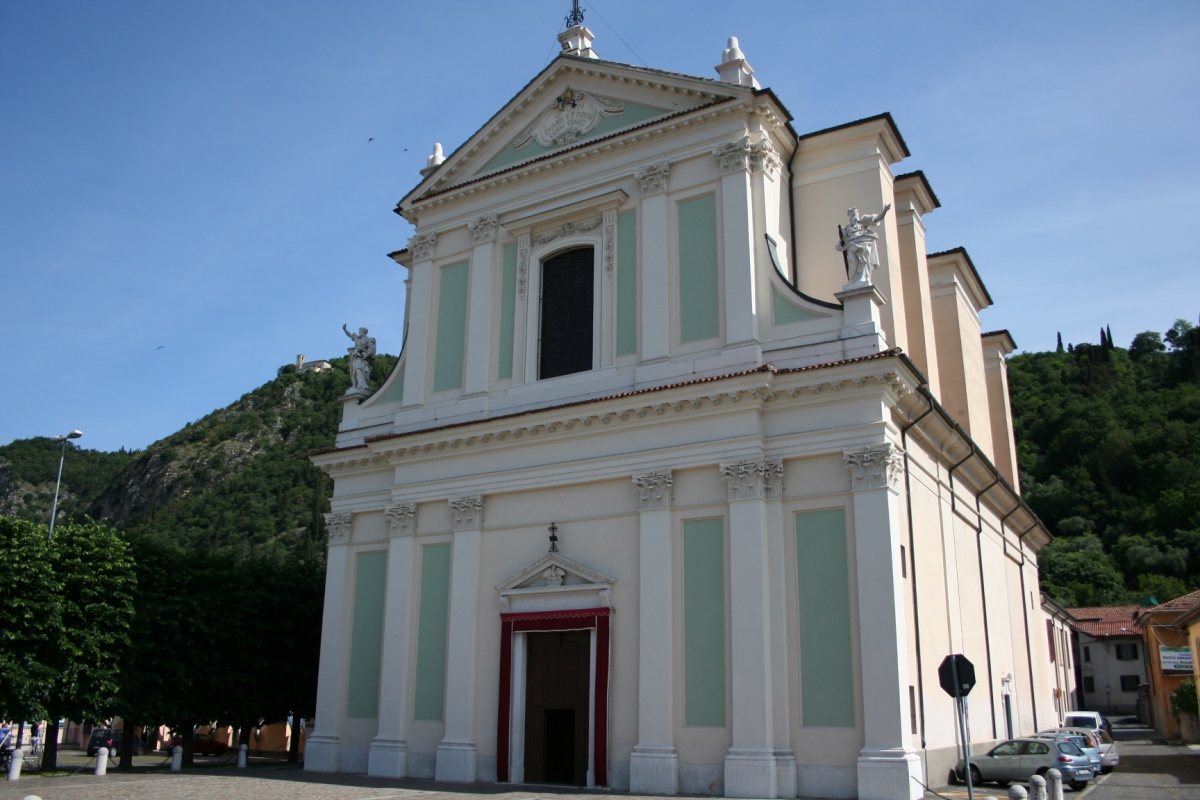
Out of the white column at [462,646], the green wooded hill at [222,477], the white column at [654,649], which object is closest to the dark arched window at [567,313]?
the white column at [462,646]

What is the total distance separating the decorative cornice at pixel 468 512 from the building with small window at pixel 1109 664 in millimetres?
62533

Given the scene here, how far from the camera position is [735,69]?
804 inches

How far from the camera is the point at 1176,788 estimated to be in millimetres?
18672

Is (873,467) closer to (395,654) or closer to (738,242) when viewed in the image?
(738,242)

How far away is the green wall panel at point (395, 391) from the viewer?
23.4 meters

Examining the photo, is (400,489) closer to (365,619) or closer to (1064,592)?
(365,619)

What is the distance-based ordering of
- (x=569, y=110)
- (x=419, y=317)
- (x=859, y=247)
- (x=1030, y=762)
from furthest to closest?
(x=419, y=317), (x=569, y=110), (x=1030, y=762), (x=859, y=247)

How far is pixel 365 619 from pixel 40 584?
22.3ft

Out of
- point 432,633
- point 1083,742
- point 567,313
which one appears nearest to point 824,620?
point 432,633

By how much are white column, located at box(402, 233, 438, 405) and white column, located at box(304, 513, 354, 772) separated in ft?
11.4

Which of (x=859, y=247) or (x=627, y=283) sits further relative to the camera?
(x=627, y=283)

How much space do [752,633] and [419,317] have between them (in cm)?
1143

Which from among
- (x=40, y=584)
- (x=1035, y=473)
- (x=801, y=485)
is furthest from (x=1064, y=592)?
(x=40, y=584)

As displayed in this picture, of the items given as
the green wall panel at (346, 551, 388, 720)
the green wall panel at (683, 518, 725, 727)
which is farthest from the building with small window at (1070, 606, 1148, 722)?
the green wall panel at (346, 551, 388, 720)
